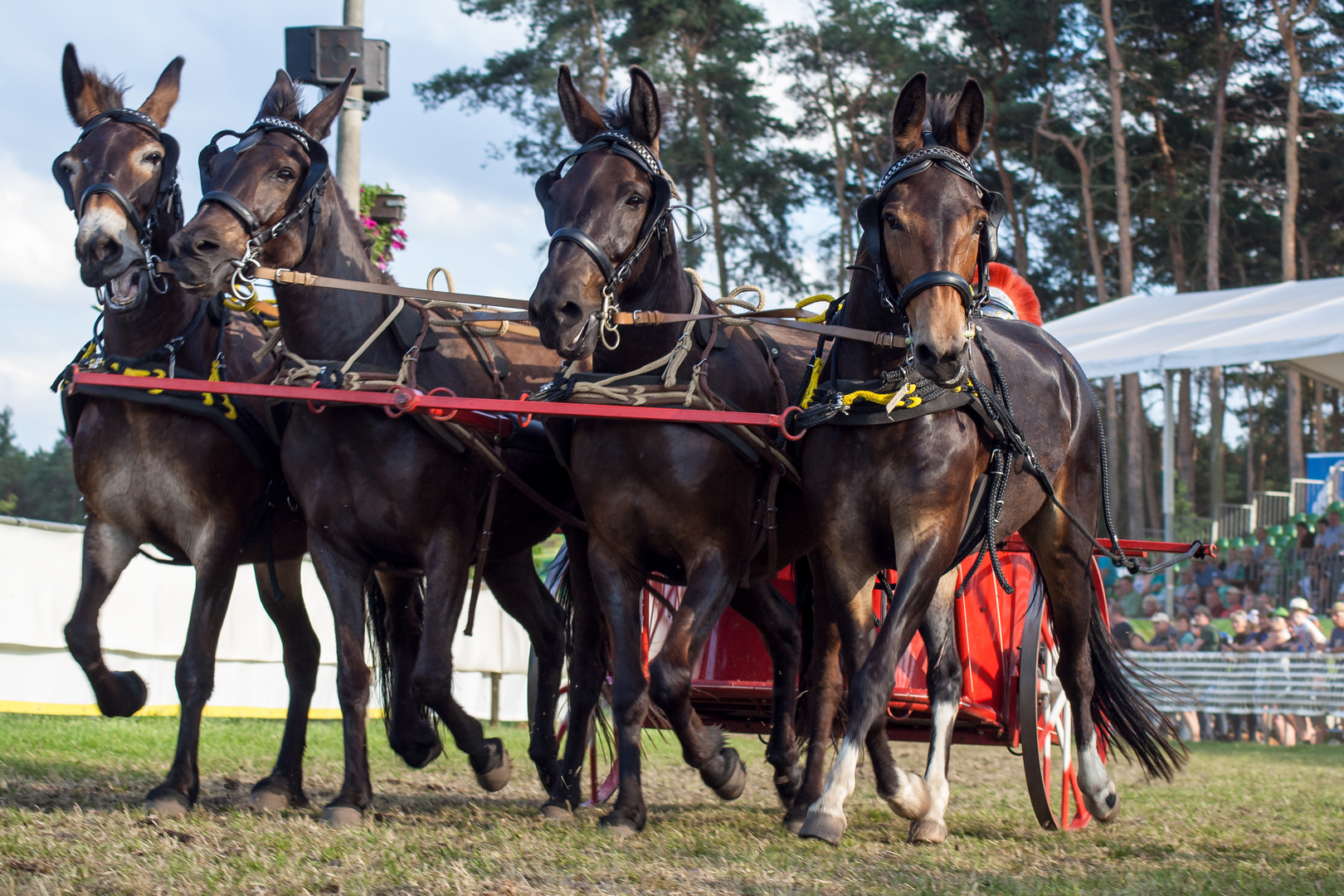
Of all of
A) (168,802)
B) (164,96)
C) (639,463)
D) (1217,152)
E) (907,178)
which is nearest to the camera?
(907,178)

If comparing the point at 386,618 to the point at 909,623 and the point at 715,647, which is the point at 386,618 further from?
the point at 909,623

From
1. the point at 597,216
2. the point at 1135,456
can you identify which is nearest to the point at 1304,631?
the point at 597,216

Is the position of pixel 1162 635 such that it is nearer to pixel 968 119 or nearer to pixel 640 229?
pixel 968 119

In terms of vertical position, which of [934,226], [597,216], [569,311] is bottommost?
[569,311]

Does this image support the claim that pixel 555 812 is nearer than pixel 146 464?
No

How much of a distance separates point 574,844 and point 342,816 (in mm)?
855

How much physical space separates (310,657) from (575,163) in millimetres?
2415

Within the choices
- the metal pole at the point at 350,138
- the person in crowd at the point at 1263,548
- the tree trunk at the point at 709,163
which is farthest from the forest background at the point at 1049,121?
the metal pole at the point at 350,138

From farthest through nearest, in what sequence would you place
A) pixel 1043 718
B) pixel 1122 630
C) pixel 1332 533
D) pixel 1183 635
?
pixel 1332 533 → pixel 1183 635 → pixel 1122 630 → pixel 1043 718

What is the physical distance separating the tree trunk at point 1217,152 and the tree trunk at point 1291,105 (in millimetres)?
1061

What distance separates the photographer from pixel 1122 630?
8.70 meters

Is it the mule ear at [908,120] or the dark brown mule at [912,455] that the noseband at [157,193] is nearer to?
the dark brown mule at [912,455]

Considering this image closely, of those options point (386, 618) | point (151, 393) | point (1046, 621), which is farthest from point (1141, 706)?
point (151, 393)

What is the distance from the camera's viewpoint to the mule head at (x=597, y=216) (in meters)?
4.11
